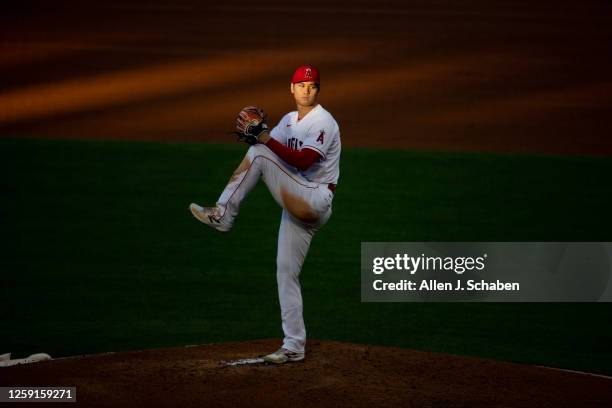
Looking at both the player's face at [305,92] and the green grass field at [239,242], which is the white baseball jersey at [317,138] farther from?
the green grass field at [239,242]

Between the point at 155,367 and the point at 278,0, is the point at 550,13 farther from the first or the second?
the point at 155,367

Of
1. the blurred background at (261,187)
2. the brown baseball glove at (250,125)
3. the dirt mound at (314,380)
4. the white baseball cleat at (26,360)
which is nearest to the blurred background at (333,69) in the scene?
the blurred background at (261,187)

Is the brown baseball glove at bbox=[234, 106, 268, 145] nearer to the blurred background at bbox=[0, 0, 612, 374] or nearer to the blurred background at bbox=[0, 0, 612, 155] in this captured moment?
the blurred background at bbox=[0, 0, 612, 374]

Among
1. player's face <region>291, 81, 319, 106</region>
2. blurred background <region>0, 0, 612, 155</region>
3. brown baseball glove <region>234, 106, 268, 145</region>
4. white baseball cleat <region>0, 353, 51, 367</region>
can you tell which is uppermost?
blurred background <region>0, 0, 612, 155</region>

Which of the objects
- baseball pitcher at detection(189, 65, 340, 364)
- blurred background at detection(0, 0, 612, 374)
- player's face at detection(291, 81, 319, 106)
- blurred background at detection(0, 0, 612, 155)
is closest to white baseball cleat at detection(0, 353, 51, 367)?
blurred background at detection(0, 0, 612, 374)

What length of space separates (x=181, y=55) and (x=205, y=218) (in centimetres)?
1313

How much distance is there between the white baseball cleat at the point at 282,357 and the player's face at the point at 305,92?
165 cm

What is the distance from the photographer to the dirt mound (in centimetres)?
640

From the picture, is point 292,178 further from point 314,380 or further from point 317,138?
point 314,380

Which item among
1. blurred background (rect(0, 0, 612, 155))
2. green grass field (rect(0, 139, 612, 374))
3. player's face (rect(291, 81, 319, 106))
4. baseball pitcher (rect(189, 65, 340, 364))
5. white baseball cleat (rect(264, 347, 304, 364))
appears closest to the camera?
baseball pitcher (rect(189, 65, 340, 364))

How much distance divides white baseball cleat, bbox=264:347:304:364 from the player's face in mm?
1646

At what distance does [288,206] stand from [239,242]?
182 inches

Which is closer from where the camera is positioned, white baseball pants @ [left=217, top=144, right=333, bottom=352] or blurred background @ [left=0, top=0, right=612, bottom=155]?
white baseball pants @ [left=217, top=144, right=333, bottom=352]

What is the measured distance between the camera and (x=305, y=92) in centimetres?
690
